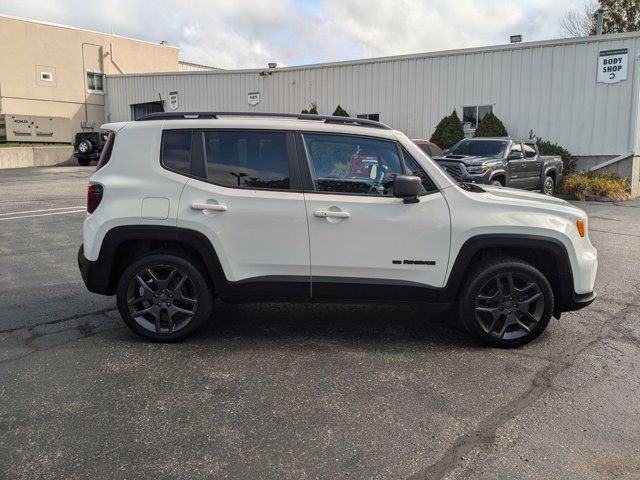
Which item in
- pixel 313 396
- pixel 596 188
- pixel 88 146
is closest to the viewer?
pixel 313 396

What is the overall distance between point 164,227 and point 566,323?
3.69 m

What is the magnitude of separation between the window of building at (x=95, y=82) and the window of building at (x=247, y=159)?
30.4 m

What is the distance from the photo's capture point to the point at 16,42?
27891mm

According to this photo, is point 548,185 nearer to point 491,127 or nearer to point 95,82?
point 491,127

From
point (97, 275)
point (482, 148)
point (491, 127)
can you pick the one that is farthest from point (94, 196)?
point (491, 127)

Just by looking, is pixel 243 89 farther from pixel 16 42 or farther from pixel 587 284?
pixel 587 284

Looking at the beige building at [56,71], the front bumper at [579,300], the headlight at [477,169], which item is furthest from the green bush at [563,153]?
the beige building at [56,71]

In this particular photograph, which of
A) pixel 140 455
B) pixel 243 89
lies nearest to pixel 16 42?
pixel 243 89

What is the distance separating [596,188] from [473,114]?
5645 millimetres

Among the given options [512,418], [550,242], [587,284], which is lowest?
[512,418]

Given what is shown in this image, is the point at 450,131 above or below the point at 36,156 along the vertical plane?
above

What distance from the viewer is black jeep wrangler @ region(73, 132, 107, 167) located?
1022 inches

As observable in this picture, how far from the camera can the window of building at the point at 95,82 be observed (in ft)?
103

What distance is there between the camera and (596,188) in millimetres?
16406
